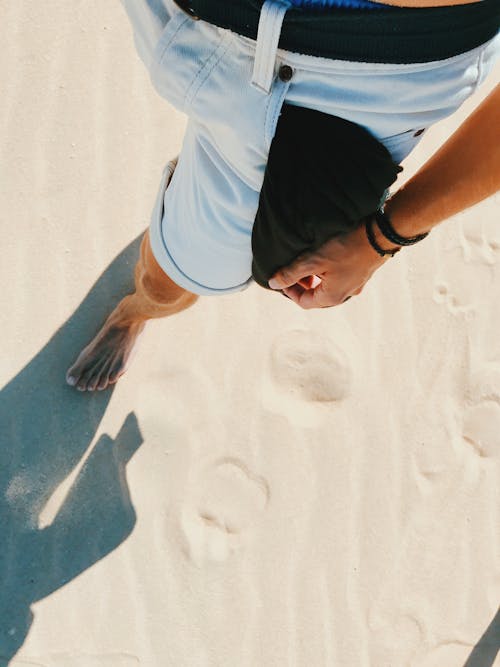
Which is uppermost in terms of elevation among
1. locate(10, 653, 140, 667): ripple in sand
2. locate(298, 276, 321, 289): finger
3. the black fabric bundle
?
the black fabric bundle

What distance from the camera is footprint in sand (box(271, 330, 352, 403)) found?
2.28 meters

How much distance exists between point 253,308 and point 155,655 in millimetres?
Answer: 1168

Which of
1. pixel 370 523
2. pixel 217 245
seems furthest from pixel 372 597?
pixel 217 245

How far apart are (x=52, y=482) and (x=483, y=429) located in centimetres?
149

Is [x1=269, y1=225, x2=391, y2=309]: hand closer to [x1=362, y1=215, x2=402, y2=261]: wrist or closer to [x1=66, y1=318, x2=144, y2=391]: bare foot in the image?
[x1=362, y1=215, x2=402, y2=261]: wrist

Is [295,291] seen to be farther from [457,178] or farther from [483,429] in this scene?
[483,429]

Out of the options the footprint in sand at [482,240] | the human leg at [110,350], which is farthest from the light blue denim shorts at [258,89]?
the footprint in sand at [482,240]

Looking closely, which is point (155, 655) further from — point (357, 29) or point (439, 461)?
point (357, 29)

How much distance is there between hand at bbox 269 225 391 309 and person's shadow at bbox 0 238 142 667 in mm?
1079

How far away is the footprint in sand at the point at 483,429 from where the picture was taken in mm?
2363

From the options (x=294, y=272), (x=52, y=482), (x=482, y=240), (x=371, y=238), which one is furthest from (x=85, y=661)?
(x=482, y=240)

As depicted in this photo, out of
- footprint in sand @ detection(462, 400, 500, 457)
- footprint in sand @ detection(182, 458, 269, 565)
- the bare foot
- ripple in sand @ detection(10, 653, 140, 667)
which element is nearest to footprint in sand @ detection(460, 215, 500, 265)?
footprint in sand @ detection(462, 400, 500, 457)

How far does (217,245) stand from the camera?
4.60ft

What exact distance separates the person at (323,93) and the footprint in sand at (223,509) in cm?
99
